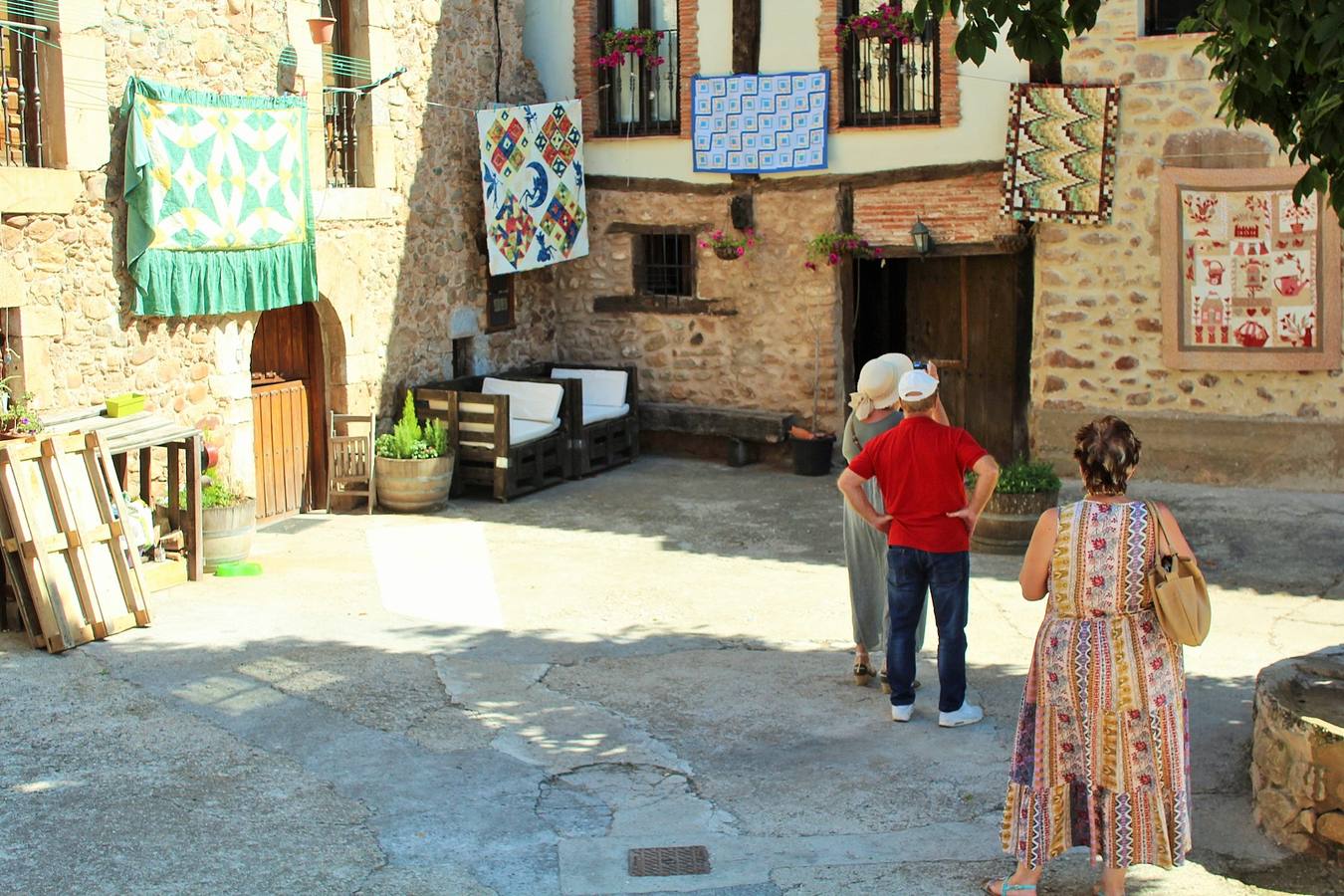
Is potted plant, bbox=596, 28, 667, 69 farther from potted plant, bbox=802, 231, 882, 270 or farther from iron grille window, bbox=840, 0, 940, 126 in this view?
potted plant, bbox=802, 231, 882, 270

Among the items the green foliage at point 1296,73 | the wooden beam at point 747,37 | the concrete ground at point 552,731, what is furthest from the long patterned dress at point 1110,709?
the wooden beam at point 747,37

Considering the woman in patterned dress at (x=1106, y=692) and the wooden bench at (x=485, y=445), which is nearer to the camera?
the woman in patterned dress at (x=1106, y=692)

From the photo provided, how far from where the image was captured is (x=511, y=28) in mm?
14617

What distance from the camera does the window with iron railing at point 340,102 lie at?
12688 millimetres

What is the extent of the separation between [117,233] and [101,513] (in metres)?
2.45

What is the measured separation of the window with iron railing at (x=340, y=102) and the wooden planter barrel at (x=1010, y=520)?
19.0 ft

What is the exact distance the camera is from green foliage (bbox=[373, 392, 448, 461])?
12633 millimetres

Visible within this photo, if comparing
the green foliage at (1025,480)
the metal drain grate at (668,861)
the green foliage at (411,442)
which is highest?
the green foliage at (411,442)

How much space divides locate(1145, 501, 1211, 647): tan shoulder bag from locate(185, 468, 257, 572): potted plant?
6.83 m

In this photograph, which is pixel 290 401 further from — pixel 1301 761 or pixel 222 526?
pixel 1301 761

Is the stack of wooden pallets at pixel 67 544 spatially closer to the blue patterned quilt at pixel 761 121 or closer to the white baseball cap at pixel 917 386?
the white baseball cap at pixel 917 386

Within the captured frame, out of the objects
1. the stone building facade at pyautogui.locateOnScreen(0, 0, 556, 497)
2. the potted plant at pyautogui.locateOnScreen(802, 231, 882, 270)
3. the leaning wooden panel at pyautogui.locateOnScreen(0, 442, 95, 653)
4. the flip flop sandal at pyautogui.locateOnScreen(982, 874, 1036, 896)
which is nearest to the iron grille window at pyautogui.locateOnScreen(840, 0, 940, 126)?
the potted plant at pyautogui.locateOnScreen(802, 231, 882, 270)

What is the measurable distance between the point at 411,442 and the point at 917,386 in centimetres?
661

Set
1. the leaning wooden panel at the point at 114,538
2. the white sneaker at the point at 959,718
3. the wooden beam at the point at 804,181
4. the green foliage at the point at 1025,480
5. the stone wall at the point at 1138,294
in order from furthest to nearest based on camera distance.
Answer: the wooden beam at the point at 804,181 < the stone wall at the point at 1138,294 < the green foliage at the point at 1025,480 < the leaning wooden panel at the point at 114,538 < the white sneaker at the point at 959,718
